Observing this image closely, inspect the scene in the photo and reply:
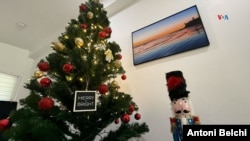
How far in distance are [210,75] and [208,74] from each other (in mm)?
13

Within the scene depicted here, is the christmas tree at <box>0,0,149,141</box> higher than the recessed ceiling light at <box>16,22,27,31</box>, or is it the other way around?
the recessed ceiling light at <box>16,22,27,31</box>

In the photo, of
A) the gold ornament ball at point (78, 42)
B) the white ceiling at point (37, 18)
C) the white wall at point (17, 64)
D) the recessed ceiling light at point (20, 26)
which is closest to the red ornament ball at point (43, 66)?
the gold ornament ball at point (78, 42)

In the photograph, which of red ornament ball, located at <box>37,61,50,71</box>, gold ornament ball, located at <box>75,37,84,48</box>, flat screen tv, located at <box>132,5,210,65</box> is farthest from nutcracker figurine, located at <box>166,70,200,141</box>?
red ornament ball, located at <box>37,61,50,71</box>

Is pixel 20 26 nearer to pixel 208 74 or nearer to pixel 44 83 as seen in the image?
pixel 44 83

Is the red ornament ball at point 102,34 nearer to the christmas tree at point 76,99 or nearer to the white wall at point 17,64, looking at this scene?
the christmas tree at point 76,99

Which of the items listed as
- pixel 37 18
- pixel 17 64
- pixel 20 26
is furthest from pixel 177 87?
pixel 17 64

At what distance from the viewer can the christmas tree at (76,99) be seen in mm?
651

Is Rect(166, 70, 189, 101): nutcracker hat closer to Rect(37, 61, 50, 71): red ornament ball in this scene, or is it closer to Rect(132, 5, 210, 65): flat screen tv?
Rect(132, 5, 210, 65): flat screen tv

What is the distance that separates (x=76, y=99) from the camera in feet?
2.37

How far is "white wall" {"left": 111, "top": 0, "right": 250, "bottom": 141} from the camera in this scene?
0.84 m

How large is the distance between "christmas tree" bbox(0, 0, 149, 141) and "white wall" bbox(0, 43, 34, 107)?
198 cm

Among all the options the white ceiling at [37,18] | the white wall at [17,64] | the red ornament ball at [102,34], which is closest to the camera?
the red ornament ball at [102,34]

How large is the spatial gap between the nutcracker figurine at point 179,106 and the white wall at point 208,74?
0.26m

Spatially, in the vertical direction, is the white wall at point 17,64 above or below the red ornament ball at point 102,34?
above
